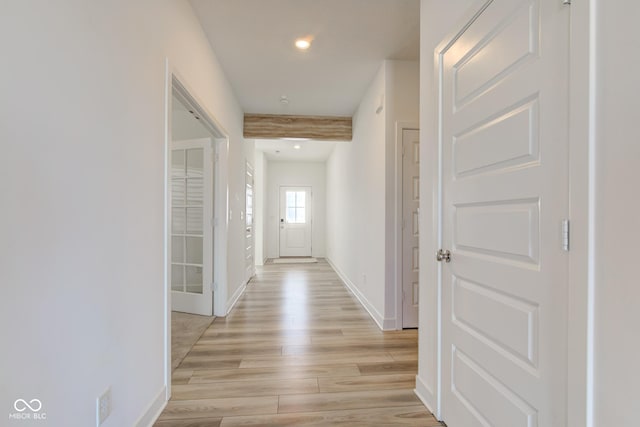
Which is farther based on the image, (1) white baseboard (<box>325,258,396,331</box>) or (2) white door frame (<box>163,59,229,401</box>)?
(1) white baseboard (<box>325,258,396,331</box>)

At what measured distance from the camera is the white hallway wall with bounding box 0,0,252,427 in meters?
0.82

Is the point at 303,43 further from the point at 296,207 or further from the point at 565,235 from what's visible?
the point at 296,207

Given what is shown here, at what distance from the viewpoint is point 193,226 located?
3.33 m

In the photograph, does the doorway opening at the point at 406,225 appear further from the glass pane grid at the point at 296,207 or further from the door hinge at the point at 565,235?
the glass pane grid at the point at 296,207

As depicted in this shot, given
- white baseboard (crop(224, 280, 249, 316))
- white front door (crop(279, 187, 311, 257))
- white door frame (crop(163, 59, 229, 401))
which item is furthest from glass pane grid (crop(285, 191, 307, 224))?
white door frame (crop(163, 59, 229, 401))

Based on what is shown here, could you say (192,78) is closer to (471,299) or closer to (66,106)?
(66,106)

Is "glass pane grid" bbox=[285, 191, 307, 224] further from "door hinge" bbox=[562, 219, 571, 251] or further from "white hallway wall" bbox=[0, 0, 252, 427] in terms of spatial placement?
"door hinge" bbox=[562, 219, 571, 251]

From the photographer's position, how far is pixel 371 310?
327 cm

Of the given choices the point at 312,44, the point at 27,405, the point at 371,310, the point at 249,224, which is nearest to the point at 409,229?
the point at 371,310

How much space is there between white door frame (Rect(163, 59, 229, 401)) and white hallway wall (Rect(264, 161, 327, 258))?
457cm

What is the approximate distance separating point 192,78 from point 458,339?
7.98 feet

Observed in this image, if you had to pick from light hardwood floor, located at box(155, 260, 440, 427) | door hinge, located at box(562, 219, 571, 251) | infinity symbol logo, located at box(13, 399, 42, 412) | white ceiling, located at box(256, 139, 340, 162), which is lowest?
light hardwood floor, located at box(155, 260, 440, 427)

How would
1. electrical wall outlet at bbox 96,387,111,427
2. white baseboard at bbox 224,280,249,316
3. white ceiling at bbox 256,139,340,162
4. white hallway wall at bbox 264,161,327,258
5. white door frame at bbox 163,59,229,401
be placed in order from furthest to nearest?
white hallway wall at bbox 264,161,327,258 → white ceiling at bbox 256,139,340,162 → white baseboard at bbox 224,280,249,316 → white door frame at bbox 163,59,229,401 → electrical wall outlet at bbox 96,387,111,427

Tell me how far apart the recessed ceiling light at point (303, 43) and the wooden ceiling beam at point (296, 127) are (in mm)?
1733
